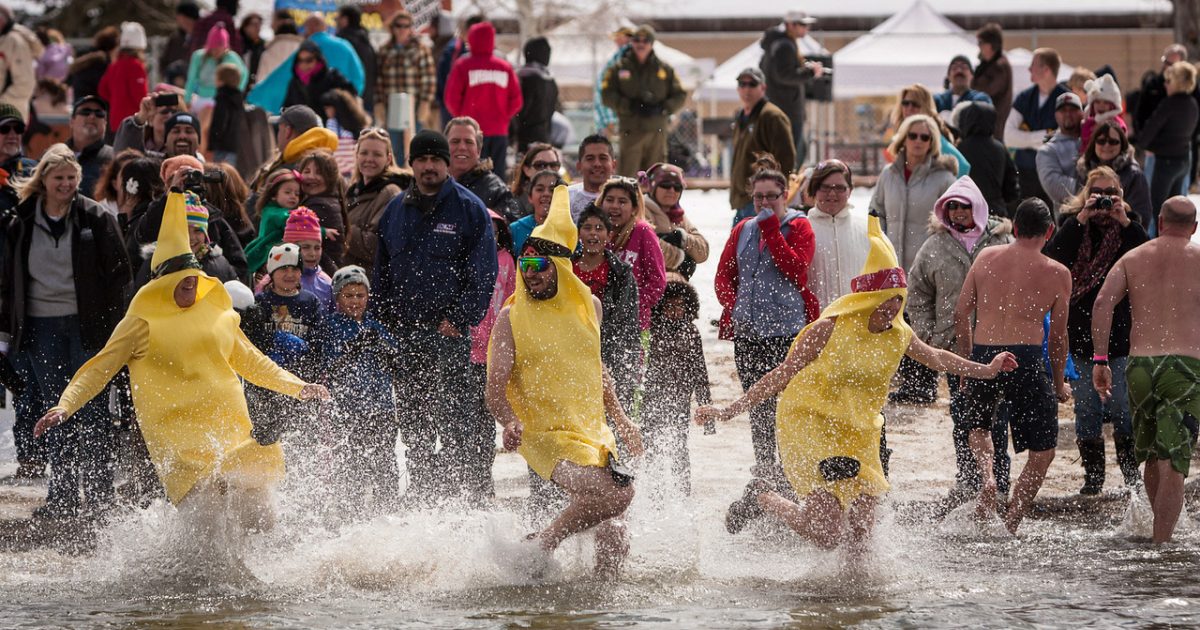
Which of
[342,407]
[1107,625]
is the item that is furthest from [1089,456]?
[342,407]

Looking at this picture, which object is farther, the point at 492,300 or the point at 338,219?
the point at 338,219

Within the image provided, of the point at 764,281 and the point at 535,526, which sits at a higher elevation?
the point at 764,281

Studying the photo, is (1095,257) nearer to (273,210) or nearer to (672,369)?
(672,369)

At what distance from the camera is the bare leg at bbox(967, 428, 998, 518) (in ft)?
29.7

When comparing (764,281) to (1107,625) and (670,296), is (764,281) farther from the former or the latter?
(1107,625)

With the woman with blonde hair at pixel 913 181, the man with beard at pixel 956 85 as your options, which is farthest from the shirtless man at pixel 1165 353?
the man with beard at pixel 956 85

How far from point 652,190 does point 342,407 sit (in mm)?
2462

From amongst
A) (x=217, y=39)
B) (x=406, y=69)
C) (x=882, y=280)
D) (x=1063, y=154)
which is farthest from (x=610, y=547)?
(x=406, y=69)

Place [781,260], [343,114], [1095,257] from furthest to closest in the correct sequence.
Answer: [343,114] < [1095,257] < [781,260]

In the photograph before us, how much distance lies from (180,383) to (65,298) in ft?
5.66

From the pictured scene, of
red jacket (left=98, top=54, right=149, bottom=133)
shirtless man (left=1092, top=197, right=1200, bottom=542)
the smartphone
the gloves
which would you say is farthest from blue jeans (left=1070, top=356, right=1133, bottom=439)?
red jacket (left=98, top=54, right=149, bottom=133)

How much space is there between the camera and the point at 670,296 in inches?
382

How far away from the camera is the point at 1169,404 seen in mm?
8812

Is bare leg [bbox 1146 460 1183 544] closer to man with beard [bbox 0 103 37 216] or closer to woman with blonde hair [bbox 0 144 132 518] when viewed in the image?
woman with blonde hair [bbox 0 144 132 518]
